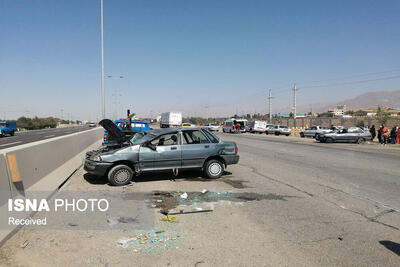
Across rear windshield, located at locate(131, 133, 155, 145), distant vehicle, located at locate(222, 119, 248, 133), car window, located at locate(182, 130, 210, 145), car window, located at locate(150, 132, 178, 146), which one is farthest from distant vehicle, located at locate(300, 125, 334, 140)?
rear windshield, located at locate(131, 133, 155, 145)

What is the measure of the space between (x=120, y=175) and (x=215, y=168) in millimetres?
2831

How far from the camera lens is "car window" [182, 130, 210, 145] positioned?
8469mm

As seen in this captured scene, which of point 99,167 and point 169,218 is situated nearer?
point 169,218

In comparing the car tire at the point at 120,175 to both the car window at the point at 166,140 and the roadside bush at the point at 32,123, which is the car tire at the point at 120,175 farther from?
the roadside bush at the point at 32,123

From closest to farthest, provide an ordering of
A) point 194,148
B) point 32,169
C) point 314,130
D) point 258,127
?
point 32,169, point 194,148, point 314,130, point 258,127

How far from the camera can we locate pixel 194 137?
8.66 metres

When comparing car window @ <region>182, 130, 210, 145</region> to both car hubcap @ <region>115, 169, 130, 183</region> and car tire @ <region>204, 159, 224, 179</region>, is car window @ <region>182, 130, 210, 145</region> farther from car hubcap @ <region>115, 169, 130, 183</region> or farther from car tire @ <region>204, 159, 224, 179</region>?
car hubcap @ <region>115, 169, 130, 183</region>

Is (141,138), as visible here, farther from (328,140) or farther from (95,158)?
(328,140)

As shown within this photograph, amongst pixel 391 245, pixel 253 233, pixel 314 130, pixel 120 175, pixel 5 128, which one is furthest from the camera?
pixel 314 130

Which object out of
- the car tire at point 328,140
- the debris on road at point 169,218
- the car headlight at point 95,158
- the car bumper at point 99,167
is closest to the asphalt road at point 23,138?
the car headlight at point 95,158

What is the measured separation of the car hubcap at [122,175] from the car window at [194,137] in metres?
1.87

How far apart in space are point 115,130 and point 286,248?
773 cm

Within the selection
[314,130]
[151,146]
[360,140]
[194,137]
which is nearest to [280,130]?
[314,130]

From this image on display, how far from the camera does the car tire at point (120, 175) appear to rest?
752cm
